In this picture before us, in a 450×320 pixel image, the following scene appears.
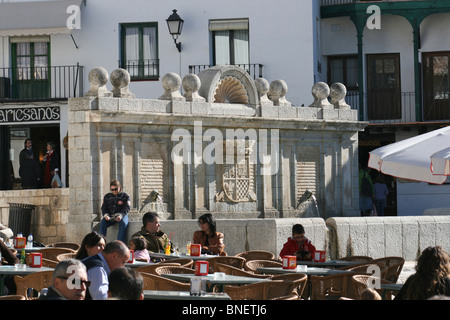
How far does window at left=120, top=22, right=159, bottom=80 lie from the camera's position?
31.4 metres

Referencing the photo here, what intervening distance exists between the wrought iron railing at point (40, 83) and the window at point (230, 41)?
413 centimetres

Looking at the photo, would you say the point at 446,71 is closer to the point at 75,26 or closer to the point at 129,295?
the point at 75,26

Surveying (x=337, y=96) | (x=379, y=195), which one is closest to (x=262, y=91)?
(x=337, y=96)

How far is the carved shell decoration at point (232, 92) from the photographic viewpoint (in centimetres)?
2212

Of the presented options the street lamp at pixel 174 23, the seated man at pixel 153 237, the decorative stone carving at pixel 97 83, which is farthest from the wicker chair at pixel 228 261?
the street lamp at pixel 174 23

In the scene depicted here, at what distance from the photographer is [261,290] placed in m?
9.97

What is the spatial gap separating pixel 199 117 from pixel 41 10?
1191 cm

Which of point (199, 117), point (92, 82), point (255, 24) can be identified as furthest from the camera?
point (255, 24)

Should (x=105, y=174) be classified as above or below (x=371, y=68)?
below

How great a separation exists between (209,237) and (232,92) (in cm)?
766

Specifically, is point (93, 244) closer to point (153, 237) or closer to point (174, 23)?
point (153, 237)

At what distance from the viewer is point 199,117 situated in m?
20.9

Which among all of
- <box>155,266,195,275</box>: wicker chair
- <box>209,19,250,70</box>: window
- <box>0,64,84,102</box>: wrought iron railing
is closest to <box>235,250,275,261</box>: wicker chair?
<box>155,266,195,275</box>: wicker chair
